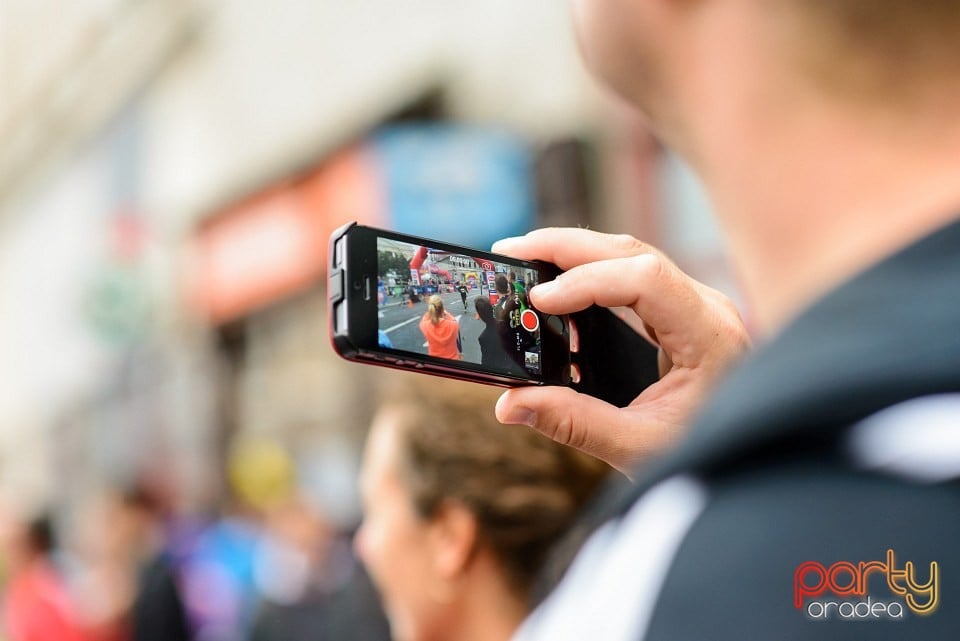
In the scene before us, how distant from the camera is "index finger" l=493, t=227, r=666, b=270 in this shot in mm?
1312

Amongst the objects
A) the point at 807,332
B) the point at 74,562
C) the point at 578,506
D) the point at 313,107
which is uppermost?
the point at 313,107

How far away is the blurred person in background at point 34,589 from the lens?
5.12 metres

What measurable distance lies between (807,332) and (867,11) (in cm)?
23

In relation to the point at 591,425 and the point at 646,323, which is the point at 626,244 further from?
the point at 591,425

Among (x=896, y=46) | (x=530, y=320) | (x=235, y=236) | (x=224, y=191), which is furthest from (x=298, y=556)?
(x=224, y=191)

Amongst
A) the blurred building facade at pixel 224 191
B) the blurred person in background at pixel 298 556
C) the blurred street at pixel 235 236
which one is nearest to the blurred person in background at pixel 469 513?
the blurred street at pixel 235 236

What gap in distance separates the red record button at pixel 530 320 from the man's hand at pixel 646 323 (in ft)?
0.15

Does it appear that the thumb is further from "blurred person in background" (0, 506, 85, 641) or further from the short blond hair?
"blurred person in background" (0, 506, 85, 641)

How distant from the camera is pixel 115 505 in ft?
18.4

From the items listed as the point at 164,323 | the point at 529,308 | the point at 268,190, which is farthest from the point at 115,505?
the point at 164,323

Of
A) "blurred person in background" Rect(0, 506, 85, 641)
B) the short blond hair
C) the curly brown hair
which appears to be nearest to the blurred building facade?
"blurred person in background" Rect(0, 506, 85, 641)

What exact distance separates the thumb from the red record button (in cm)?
11

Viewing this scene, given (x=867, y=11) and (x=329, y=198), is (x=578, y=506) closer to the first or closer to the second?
(x=867, y=11)

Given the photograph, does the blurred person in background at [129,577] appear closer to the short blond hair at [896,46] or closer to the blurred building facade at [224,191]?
the blurred building facade at [224,191]
